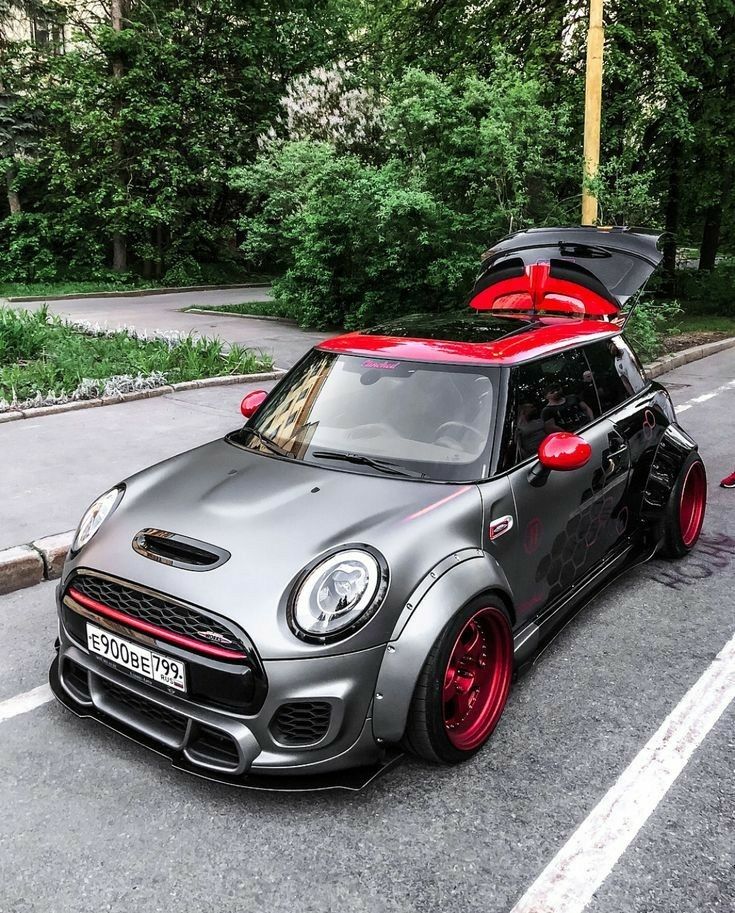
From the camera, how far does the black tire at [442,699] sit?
9.09ft

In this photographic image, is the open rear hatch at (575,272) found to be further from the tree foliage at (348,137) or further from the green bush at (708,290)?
the green bush at (708,290)

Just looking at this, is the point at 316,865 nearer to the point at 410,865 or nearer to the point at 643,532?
the point at 410,865

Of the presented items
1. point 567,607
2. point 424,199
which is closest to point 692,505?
point 567,607

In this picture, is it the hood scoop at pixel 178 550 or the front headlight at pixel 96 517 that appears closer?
the hood scoop at pixel 178 550

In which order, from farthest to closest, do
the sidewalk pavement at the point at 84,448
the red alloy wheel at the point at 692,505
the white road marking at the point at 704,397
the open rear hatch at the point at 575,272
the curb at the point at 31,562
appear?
the white road marking at the point at 704,397, the open rear hatch at the point at 575,272, the sidewalk pavement at the point at 84,448, the red alloy wheel at the point at 692,505, the curb at the point at 31,562

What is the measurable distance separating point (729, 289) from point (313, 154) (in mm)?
10920

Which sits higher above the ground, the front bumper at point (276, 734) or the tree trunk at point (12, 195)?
the tree trunk at point (12, 195)

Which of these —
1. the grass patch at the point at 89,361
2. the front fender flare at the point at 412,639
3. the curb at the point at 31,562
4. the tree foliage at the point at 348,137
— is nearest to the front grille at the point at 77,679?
the front fender flare at the point at 412,639

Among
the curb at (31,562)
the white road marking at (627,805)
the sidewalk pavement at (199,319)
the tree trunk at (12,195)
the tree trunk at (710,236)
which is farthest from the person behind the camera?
the tree trunk at (12,195)

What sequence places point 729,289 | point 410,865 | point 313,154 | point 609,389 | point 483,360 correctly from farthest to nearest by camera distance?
point 729,289 → point 313,154 → point 609,389 → point 483,360 → point 410,865

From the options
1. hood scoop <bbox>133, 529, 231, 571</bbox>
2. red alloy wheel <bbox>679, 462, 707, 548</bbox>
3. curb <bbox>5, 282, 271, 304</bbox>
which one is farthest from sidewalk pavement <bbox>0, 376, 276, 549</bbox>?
curb <bbox>5, 282, 271, 304</bbox>

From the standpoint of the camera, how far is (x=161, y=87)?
25.9m

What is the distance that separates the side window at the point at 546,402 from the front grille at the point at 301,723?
1.30 metres

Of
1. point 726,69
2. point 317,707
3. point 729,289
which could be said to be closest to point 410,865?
point 317,707
